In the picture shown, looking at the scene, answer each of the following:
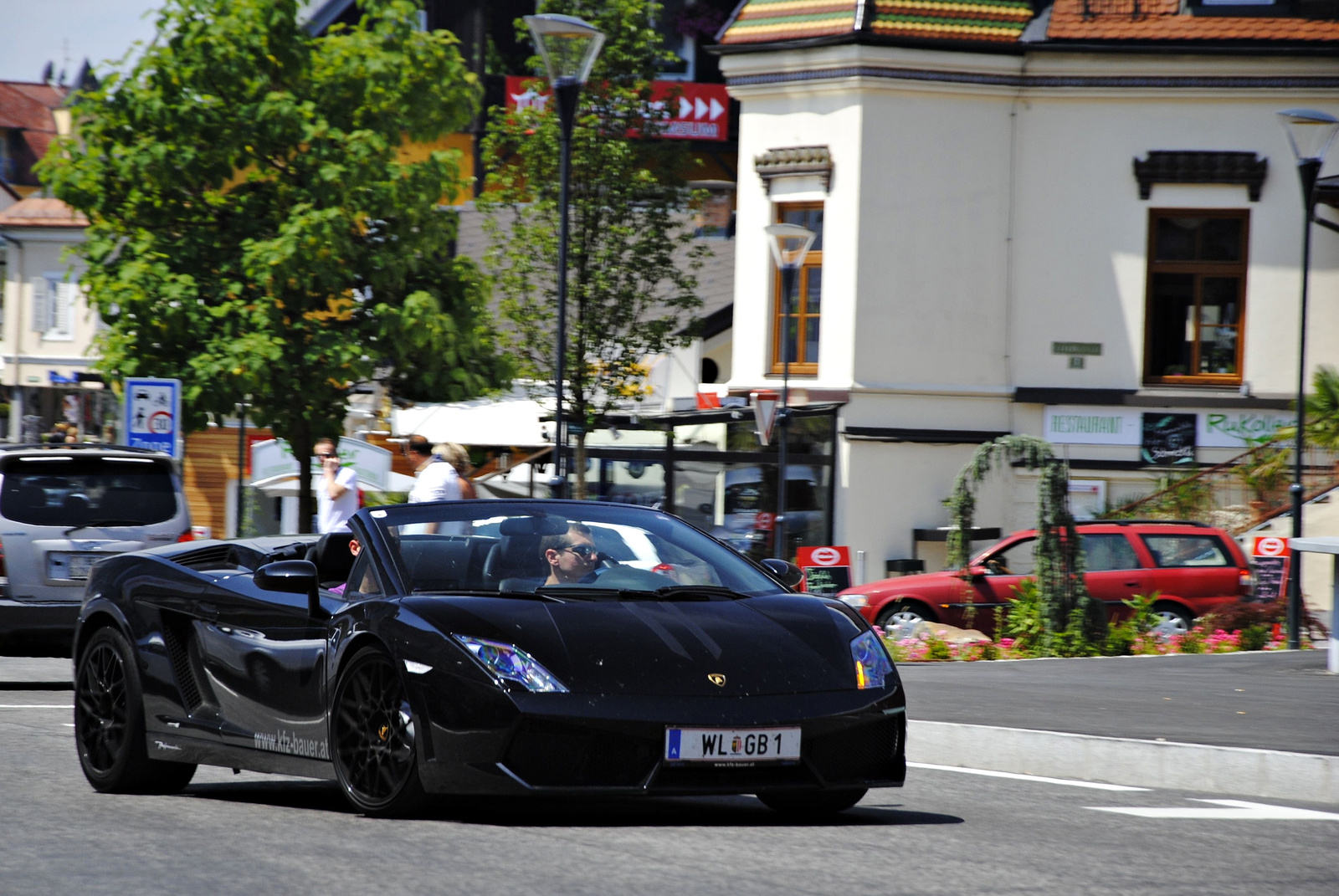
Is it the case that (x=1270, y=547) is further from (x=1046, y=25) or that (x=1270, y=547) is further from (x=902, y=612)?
(x=1046, y=25)

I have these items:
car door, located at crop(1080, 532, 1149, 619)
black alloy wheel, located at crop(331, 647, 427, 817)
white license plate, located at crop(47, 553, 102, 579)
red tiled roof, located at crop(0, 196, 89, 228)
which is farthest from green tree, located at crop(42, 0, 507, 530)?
red tiled roof, located at crop(0, 196, 89, 228)

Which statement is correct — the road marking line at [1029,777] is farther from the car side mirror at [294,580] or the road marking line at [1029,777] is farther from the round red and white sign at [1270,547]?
the round red and white sign at [1270,547]

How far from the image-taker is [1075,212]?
2714cm

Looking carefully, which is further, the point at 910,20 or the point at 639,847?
the point at 910,20

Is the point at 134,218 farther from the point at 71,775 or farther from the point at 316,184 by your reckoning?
the point at 71,775

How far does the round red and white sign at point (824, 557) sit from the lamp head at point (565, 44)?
5.61m

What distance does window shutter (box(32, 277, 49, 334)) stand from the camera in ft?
201

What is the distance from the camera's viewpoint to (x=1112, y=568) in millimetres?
20891

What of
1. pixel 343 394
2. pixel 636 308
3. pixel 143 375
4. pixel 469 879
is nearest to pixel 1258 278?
pixel 636 308

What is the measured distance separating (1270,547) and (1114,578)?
2350 mm

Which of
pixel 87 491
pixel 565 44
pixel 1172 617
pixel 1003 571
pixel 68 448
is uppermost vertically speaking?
pixel 565 44

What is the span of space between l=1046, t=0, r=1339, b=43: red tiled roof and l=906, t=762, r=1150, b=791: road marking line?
763 inches

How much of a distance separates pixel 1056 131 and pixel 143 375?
13.3 m

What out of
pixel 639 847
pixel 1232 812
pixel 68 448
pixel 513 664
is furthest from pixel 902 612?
pixel 639 847
